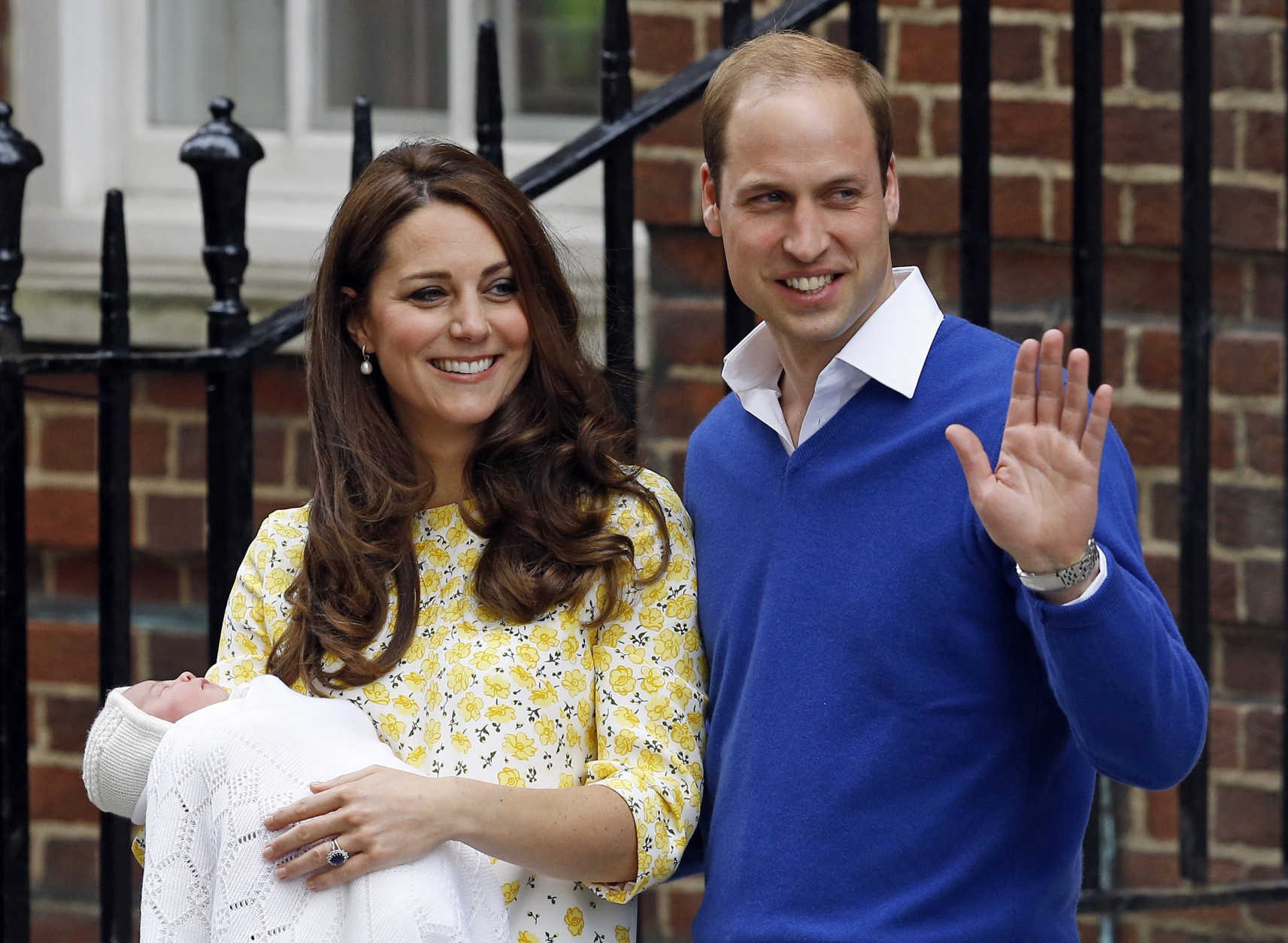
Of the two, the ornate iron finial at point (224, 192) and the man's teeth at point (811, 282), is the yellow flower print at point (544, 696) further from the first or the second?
the ornate iron finial at point (224, 192)

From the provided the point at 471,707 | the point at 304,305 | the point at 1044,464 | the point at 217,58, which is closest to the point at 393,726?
the point at 471,707

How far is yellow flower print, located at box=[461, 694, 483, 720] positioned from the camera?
196 centimetres

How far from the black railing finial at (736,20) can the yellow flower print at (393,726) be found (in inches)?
44.2

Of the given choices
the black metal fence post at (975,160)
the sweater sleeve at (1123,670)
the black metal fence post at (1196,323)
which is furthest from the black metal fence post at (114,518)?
the black metal fence post at (1196,323)

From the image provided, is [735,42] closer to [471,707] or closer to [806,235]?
[806,235]

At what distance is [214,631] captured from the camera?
8.08 ft

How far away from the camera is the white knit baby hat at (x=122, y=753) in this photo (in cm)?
195

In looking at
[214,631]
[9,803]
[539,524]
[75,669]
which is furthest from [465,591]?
[75,669]

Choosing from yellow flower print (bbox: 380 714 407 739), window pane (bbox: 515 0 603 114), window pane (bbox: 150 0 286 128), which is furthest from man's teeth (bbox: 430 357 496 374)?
window pane (bbox: 150 0 286 128)

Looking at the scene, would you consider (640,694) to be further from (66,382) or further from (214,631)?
(66,382)

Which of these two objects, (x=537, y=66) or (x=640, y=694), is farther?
(x=537, y=66)

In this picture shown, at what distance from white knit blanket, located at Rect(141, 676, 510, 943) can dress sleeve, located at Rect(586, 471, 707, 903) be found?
0.20m

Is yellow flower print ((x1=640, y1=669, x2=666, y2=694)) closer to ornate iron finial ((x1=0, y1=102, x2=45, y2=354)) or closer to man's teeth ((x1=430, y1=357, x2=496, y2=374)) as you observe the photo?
man's teeth ((x1=430, y1=357, x2=496, y2=374))

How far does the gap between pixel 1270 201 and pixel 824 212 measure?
1.65 meters
